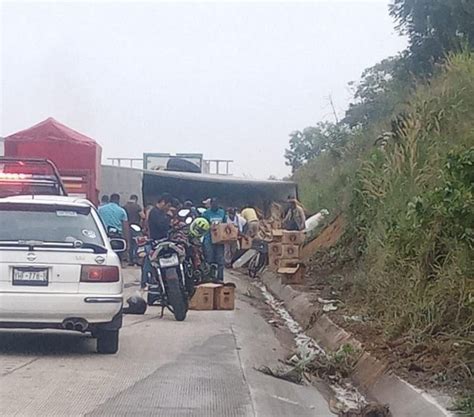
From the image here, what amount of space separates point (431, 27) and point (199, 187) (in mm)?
9360

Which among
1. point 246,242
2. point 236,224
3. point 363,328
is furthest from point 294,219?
point 363,328

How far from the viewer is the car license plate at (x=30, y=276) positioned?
32.7 feet

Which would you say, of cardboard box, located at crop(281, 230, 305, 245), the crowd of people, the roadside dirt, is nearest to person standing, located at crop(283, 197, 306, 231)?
the crowd of people

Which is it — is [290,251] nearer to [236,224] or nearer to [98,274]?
[236,224]

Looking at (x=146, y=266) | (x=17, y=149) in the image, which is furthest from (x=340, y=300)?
(x=17, y=149)

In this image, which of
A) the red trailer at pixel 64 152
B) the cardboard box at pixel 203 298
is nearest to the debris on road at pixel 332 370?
the cardboard box at pixel 203 298

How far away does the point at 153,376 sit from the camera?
9.55m

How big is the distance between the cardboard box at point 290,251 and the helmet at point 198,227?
9.97 ft

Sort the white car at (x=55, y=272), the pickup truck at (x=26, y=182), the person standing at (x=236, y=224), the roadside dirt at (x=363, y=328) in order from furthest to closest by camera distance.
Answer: the person standing at (x=236, y=224) → the pickup truck at (x=26, y=182) → the white car at (x=55, y=272) → the roadside dirt at (x=363, y=328)

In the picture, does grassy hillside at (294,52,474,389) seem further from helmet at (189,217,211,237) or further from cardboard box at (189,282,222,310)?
helmet at (189,217,211,237)

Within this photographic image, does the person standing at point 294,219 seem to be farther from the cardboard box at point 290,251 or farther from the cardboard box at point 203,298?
the cardboard box at point 203,298

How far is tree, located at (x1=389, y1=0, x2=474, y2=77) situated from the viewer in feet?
69.9

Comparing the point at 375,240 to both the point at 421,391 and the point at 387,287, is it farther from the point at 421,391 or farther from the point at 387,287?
the point at 421,391

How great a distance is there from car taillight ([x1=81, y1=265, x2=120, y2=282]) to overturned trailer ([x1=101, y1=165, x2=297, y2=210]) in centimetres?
1540
